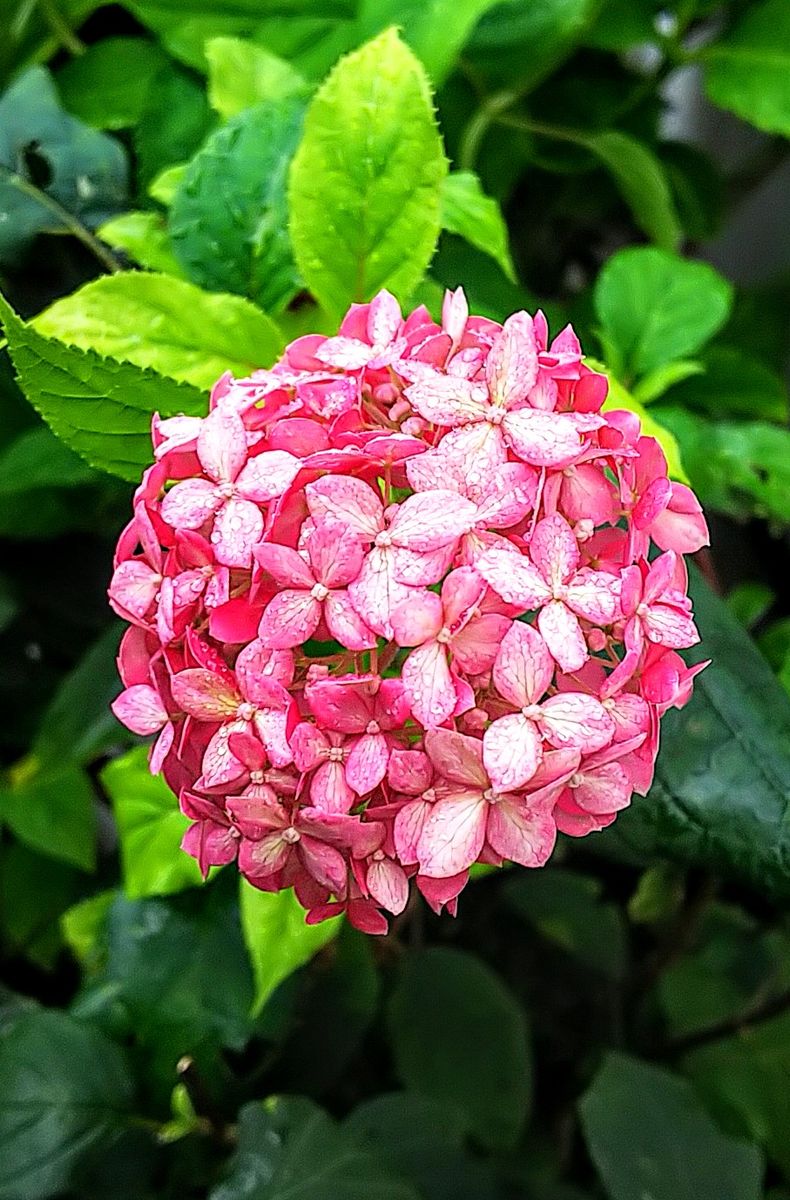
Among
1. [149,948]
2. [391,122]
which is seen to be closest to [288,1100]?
[149,948]

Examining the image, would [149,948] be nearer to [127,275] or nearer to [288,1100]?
[288,1100]

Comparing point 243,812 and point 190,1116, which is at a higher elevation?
point 243,812

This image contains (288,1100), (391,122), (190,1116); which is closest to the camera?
(391,122)

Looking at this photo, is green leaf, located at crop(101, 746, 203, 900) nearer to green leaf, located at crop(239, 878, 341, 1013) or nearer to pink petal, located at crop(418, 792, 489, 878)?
green leaf, located at crop(239, 878, 341, 1013)

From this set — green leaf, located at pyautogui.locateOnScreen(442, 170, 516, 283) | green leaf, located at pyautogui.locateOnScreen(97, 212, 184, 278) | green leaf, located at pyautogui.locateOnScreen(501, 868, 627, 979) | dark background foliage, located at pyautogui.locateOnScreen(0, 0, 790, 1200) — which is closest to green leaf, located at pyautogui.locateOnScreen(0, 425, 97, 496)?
dark background foliage, located at pyautogui.locateOnScreen(0, 0, 790, 1200)

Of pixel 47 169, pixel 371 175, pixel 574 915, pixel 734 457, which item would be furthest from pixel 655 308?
pixel 574 915

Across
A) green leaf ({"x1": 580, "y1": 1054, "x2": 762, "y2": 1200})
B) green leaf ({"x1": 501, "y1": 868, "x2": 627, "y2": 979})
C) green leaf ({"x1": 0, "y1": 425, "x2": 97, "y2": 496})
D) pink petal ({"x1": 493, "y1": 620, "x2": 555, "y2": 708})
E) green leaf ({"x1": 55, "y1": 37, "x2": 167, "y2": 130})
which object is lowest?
green leaf ({"x1": 501, "y1": 868, "x2": 627, "y2": 979})

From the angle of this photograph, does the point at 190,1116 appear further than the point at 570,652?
Yes

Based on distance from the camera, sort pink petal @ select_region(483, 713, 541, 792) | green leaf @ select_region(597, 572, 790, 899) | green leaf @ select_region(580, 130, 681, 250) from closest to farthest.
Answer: pink petal @ select_region(483, 713, 541, 792) → green leaf @ select_region(597, 572, 790, 899) → green leaf @ select_region(580, 130, 681, 250)
